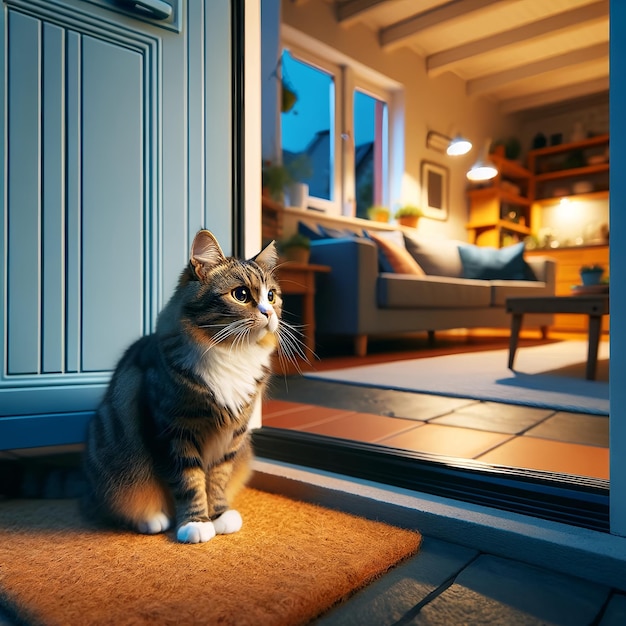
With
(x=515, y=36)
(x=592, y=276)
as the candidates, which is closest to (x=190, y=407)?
(x=592, y=276)

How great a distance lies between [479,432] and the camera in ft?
4.88

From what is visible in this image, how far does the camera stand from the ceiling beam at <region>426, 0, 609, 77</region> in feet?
14.3

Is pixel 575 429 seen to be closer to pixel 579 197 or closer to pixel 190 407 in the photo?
pixel 190 407

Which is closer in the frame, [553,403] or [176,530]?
[176,530]

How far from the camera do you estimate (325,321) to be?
3432 millimetres

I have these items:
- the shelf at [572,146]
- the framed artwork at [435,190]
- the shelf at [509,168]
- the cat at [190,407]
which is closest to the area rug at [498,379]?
the cat at [190,407]

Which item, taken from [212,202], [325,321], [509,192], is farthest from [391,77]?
[212,202]

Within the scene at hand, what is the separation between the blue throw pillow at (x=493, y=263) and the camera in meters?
4.88

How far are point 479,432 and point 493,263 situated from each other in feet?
12.4

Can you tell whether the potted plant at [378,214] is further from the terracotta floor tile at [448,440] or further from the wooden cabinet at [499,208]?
the terracotta floor tile at [448,440]

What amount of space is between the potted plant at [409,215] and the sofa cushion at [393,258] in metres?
1.08

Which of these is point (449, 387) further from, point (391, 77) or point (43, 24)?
point (391, 77)

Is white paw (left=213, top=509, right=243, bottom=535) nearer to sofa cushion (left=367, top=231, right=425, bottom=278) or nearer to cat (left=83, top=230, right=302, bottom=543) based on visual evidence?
cat (left=83, top=230, right=302, bottom=543)

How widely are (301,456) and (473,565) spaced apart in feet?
1.63
